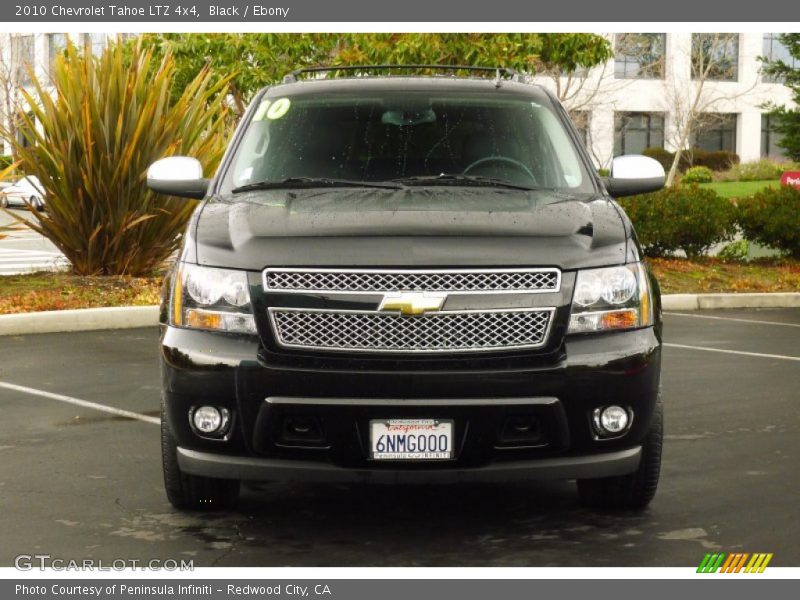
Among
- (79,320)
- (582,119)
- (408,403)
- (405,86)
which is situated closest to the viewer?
(408,403)

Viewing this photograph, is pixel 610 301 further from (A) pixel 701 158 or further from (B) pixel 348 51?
(A) pixel 701 158

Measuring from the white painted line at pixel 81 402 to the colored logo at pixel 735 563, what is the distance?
4.03 metres

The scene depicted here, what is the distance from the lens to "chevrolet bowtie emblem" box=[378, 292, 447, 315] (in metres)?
5.41

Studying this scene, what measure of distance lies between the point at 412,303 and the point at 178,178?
202 cm

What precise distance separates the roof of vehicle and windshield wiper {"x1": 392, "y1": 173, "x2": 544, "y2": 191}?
0.72 metres

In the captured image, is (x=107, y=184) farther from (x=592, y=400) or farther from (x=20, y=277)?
(x=592, y=400)

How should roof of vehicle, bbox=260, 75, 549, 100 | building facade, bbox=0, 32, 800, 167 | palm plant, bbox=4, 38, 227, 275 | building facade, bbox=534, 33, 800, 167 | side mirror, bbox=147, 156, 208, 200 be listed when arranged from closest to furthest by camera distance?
side mirror, bbox=147, 156, 208, 200 → roof of vehicle, bbox=260, 75, 549, 100 → palm plant, bbox=4, 38, 227, 275 → building facade, bbox=0, 32, 800, 167 → building facade, bbox=534, 33, 800, 167

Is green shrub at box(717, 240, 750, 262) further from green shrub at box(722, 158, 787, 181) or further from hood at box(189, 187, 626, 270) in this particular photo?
green shrub at box(722, 158, 787, 181)

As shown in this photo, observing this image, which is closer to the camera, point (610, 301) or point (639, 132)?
point (610, 301)

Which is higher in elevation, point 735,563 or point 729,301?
point 735,563

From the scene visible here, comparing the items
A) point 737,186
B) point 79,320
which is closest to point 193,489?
point 79,320

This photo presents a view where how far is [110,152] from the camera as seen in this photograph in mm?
15133

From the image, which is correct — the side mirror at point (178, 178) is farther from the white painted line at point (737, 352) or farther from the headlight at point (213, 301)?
the white painted line at point (737, 352)

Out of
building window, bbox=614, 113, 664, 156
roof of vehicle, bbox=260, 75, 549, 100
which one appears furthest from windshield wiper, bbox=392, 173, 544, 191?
building window, bbox=614, 113, 664, 156
